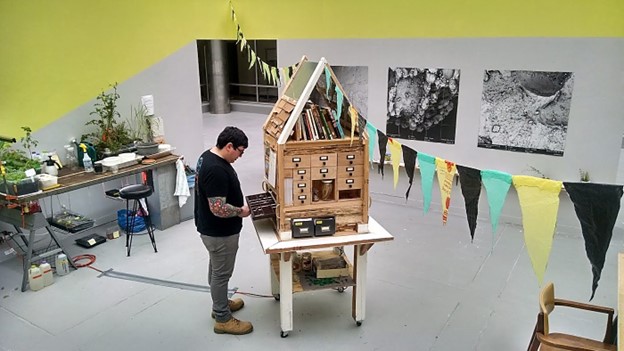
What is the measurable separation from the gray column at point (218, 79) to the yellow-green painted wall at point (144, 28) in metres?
7.84

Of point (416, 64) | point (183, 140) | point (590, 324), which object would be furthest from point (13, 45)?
point (590, 324)

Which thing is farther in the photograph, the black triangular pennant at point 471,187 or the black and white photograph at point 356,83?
the black and white photograph at point 356,83

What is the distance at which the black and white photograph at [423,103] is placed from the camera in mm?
6656

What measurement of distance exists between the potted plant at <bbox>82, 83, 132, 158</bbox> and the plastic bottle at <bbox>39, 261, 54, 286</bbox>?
5.37 ft

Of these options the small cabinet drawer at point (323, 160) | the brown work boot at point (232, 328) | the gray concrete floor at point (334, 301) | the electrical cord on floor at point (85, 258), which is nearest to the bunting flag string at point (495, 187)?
the small cabinet drawer at point (323, 160)

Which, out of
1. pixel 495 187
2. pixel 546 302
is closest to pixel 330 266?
pixel 495 187

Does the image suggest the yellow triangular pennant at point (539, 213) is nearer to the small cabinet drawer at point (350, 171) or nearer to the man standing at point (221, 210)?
the small cabinet drawer at point (350, 171)

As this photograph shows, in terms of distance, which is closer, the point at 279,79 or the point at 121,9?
the point at 121,9

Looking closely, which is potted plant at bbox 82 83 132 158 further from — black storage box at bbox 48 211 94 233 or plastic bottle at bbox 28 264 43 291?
plastic bottle at bbox 28 264 43 291

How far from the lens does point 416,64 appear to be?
6797 mm

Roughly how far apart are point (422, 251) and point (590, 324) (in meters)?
1.95

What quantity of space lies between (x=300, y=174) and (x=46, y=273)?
3.12 meters

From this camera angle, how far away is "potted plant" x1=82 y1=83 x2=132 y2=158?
6.28m

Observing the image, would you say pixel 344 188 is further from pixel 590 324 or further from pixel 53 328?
pixel 53 328
